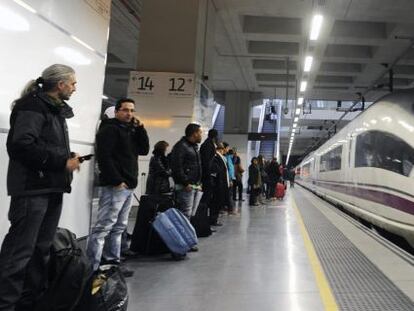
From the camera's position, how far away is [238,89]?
68.7ft

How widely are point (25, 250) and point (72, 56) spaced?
2114 millimetres

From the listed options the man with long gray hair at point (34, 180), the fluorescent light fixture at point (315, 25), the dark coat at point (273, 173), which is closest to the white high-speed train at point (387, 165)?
the fluorescent light fixture at point (315, 25)

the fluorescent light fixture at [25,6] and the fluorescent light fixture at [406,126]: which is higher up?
the fluorescent light fixture at [25,6]

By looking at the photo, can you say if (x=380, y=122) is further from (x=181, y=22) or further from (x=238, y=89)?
(x=238, y=89)

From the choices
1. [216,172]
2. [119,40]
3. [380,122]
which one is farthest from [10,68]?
[119,40]

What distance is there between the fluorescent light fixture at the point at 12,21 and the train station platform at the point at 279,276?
233 cm

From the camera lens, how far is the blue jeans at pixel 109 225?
→ 3.91 meters

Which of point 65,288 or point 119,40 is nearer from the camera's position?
point 65,288

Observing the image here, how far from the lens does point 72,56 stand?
13.4 ft

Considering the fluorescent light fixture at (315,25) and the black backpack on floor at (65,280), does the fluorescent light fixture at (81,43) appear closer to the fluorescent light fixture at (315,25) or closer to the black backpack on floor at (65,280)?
the black backpack on floor at (65,280)

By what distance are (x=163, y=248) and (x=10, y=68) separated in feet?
9.39

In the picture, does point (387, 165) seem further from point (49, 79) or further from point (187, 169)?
point (49, 79)

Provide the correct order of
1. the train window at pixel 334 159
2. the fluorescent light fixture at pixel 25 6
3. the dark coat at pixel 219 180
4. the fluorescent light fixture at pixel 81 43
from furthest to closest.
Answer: the train window at pixel 334 159 → the dark coat at pixel 219 180 → the fluorescent light fixture at pixel 81 43 → the fluorescent light fixture at pixel 25 6

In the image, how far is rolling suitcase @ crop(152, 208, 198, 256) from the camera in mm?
4766
